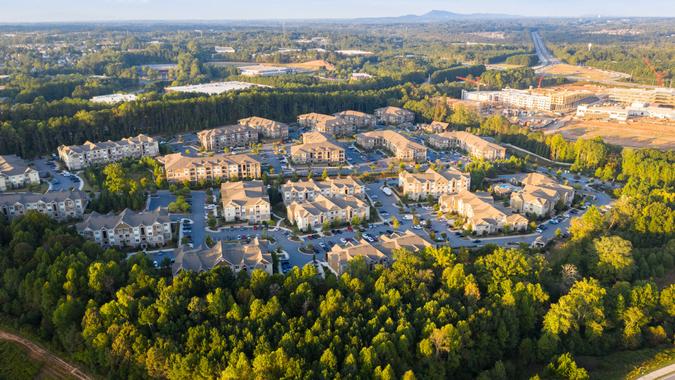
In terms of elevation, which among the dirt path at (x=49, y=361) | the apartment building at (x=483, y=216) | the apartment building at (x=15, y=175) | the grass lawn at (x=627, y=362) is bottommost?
the grass lawn at (x=627, y=362)

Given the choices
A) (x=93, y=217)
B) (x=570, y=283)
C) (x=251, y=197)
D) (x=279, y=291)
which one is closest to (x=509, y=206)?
(x=570, y=283)

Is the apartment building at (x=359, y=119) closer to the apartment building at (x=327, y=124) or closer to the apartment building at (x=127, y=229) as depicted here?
the apartment building at (x=327, y=124)

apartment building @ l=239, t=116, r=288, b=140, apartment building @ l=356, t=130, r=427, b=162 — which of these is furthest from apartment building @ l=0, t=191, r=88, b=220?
apartment building @ l=356, t=130, r=427, b=162

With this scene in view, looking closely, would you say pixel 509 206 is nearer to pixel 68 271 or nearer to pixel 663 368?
pixel 663 368

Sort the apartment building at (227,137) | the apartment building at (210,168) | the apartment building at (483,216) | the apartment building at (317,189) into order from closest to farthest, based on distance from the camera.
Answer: the apartment building at (483,216) → the apartment building at (317,189) → the apartment building at (210,168) → the apartment building at (227,137)

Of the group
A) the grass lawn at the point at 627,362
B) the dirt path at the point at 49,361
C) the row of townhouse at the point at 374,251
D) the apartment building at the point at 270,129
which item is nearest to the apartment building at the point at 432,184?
the row of townhouse at the point at 374,251

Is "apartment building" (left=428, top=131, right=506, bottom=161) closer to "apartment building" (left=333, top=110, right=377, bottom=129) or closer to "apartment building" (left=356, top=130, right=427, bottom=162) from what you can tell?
"apartment building" (left=356, top=130, right=427, bottom=162)

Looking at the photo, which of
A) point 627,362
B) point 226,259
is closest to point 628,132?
point 627,362
